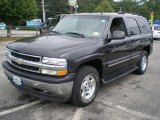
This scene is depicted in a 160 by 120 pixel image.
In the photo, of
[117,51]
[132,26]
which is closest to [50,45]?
[117,51]

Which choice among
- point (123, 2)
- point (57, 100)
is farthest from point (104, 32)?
point (123, 2)

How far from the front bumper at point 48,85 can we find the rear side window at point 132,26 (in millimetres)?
A: 2755

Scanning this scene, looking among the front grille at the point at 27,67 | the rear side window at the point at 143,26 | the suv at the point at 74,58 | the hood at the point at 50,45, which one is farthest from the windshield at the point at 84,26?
the rear side window at the point at 143,26

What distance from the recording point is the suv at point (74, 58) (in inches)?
170

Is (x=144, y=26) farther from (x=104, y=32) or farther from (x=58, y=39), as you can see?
(x=58, y=39)

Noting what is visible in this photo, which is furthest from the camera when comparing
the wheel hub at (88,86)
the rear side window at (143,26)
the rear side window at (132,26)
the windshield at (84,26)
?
the rear side window at (143,26)

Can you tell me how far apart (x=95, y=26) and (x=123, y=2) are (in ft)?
265

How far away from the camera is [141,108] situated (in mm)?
4969

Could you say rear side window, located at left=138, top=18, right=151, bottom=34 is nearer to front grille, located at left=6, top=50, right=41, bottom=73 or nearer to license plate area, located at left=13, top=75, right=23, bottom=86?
front grille, located at left=6, top=50, right=41, bottom=73

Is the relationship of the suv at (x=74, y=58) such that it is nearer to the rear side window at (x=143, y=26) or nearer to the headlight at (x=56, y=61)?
the headlight at (x=56, y=61)

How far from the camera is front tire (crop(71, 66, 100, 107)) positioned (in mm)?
4602

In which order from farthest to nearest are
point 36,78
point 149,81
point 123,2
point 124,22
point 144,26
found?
point 123,2 < point 144,26 < point 149,81 < point 124,22 < point 36,78

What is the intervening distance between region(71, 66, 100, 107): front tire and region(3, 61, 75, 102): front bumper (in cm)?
17

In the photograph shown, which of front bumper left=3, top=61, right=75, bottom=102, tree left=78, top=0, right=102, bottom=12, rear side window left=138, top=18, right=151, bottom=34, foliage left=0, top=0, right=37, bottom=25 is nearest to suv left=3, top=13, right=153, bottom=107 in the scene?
front bumper left=3, top=61, right=75, bottom=102
